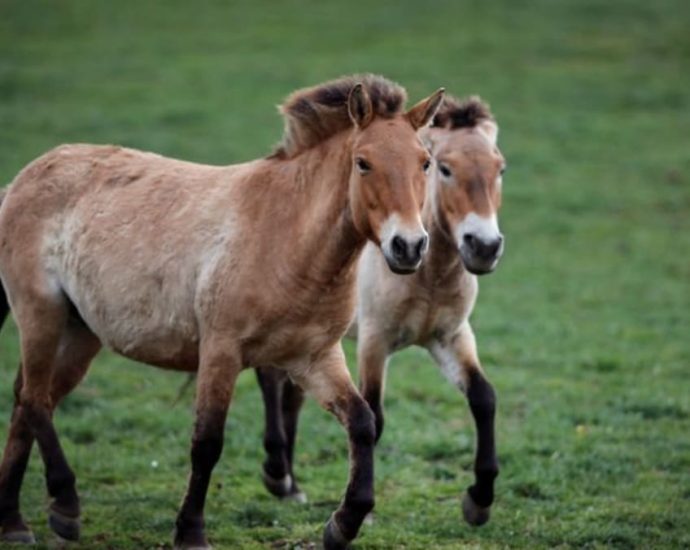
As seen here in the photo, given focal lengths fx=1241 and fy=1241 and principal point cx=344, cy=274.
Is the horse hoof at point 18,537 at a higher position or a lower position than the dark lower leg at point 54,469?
lower

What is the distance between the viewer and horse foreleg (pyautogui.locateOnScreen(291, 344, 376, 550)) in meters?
6.06

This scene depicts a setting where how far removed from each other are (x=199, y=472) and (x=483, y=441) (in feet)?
5.62

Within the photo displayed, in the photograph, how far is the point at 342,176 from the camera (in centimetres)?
612

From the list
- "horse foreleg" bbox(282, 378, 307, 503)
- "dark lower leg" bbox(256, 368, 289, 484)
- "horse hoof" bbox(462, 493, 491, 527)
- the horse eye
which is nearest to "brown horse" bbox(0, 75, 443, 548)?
the horse eye

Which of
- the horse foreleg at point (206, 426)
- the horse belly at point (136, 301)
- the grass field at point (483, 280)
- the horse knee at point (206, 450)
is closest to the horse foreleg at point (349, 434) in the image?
the horse foreleg at point (206, 426)

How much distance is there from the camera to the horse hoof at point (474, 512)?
23.3ft

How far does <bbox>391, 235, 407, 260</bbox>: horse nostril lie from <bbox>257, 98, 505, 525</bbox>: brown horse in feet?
3.58

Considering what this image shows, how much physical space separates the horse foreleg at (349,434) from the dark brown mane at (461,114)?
69.0 inches

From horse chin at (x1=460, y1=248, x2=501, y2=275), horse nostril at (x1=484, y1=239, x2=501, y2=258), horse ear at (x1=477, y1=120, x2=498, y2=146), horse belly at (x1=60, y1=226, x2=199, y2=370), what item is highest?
horse ear at (x1=477, y1=120, x2=498, y2=146)

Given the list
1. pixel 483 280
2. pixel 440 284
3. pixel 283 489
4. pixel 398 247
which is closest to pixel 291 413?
pixel 283 489

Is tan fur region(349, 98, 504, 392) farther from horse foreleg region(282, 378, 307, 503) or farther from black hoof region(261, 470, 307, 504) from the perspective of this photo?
Answer: horse foreleg region(282, 378, 307, 503)

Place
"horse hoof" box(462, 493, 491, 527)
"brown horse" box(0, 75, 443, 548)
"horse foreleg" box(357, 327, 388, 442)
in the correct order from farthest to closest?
"horse foreleg" box(357, 327, 388, 442)
"horse hoof" box(462, 493, 491, 527)
"brown horse" box(0, 75, 443, 548)

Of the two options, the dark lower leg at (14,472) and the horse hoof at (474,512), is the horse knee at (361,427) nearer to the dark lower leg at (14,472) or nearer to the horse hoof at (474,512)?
the horse hoof at (474,512)

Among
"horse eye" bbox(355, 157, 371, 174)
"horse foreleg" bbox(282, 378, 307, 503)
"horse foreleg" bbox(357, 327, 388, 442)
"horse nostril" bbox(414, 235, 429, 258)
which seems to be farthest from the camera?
"horse foreleg" bbox(282, 378, 307, 503)
